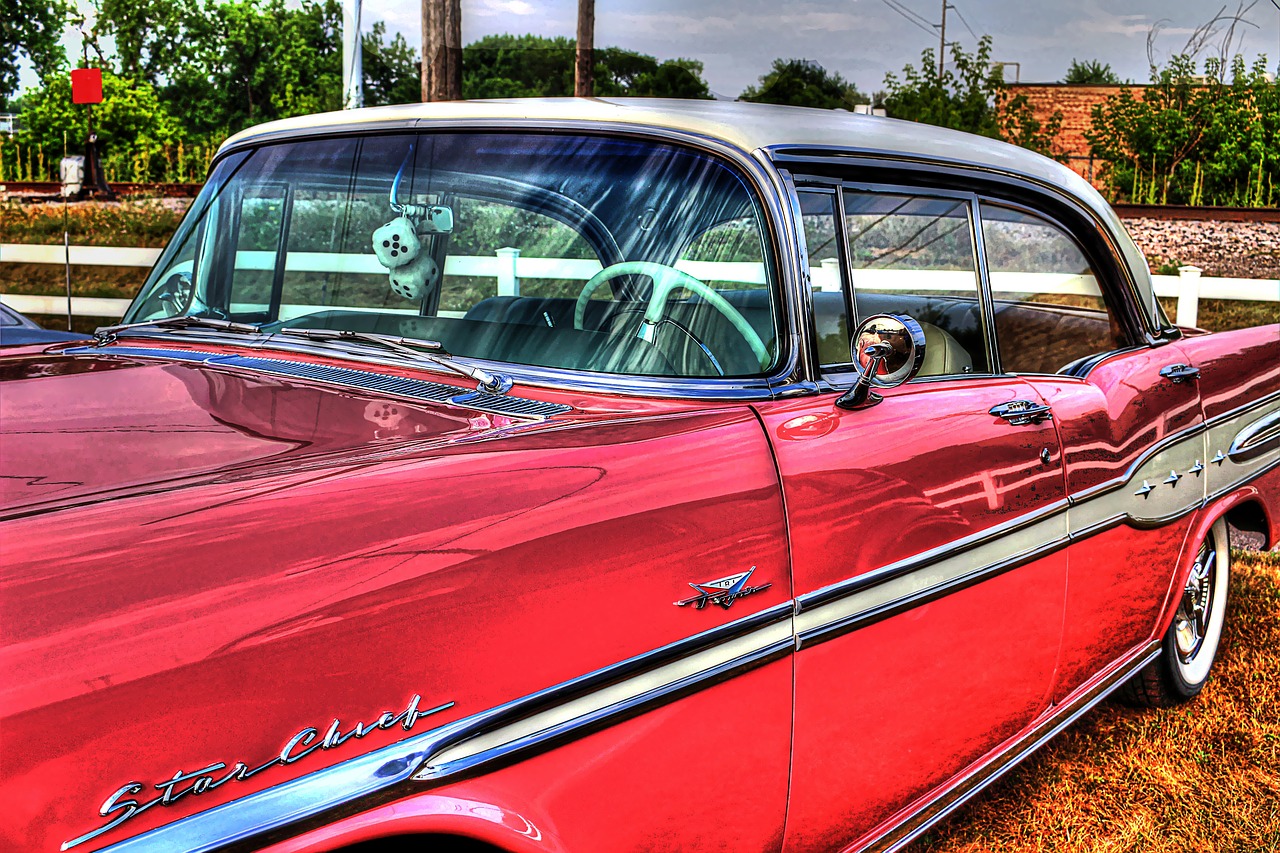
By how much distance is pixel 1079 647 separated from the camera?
265 cm

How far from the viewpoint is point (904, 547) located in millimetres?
2033

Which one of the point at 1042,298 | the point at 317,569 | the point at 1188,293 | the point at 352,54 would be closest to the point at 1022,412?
the point at 1042,298

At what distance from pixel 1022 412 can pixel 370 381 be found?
54.9 inches

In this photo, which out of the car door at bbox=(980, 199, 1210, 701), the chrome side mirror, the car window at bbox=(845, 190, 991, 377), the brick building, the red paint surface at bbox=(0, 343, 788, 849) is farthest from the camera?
the brick building

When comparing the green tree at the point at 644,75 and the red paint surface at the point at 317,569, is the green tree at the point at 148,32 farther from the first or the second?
the red paint surface at the point at 317,569

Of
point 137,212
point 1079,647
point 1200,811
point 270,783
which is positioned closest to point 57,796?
point 270,783

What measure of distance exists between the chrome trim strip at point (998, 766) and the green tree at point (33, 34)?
48.9m

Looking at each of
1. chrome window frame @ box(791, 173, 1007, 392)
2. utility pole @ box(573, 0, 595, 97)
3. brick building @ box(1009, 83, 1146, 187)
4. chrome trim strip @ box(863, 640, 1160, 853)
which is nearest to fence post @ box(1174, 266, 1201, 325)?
chrome trim strip @ box(863, 640, 1160, 853)

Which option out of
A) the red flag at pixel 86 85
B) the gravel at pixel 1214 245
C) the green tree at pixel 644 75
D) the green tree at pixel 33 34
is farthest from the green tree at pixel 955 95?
the green tree at pixel 33 34

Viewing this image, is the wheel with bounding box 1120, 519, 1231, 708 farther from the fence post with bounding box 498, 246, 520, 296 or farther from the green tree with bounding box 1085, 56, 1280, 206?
the green tree with bounding box 1085, 56, 1280, 206

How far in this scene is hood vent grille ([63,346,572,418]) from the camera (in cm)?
199

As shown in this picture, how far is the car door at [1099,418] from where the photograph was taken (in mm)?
2637

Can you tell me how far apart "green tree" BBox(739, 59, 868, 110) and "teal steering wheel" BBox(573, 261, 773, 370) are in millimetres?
35468

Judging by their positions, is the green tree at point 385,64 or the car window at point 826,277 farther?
the green tree at point 385,64
